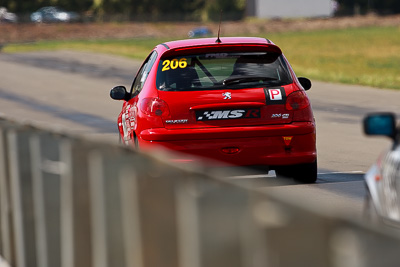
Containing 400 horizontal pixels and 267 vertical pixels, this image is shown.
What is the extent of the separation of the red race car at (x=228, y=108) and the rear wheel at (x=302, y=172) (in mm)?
12

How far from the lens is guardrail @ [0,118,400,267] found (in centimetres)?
310

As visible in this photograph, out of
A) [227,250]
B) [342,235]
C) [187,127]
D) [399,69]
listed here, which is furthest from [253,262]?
[399,69]

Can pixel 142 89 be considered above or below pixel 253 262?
below

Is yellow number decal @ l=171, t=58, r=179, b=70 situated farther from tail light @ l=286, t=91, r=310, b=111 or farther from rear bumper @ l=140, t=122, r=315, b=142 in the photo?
tail light @ l=286, t=91, r=310, b=111

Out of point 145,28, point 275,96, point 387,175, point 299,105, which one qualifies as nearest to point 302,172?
point 299,105

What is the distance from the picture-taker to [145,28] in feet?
352

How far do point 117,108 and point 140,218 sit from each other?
18.9 meters

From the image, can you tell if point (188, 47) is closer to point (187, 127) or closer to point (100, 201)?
point (187, 127)

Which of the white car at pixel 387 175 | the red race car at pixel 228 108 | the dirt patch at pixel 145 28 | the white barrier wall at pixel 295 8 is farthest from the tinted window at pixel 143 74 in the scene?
the white barrier wall at pixel 295 8

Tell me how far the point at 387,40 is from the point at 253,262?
73.3m

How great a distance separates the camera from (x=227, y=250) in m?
3.50

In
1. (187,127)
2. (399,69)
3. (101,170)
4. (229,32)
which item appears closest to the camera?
(101,170)

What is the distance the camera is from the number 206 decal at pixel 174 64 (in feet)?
34.9

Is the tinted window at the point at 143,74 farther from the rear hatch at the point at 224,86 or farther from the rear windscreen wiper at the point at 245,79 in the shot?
the rear windscreen wiper at the point at 245,79
